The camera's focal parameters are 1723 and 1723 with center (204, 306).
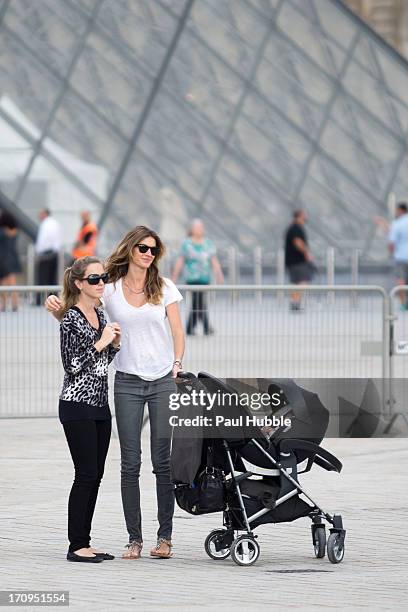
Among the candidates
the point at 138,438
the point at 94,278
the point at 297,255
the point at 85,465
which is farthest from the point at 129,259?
the point at 297,255

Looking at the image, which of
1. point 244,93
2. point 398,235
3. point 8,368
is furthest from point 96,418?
point 244,93

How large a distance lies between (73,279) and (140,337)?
376 mm

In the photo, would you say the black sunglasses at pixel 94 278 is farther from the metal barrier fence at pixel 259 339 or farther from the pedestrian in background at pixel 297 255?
the pedestrian in background at pixel 297 255

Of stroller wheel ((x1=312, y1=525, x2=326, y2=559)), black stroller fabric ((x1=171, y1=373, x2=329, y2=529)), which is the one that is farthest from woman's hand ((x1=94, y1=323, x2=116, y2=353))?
stroller wheel ((x1=312, y1=525, x2=326, y2=559))

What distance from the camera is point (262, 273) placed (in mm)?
27406

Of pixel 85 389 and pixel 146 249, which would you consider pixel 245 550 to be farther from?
pixel 146 249

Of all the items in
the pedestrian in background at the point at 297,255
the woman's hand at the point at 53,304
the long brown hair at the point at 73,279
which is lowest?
the woman's hand at the point at 53,304

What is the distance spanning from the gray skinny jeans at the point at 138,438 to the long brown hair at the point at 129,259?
0.38m

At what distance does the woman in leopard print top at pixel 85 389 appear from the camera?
7184 mm

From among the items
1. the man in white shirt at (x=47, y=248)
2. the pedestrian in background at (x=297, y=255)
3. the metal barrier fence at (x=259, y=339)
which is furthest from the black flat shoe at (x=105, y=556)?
the man in white shirt at (x=47, y=248)

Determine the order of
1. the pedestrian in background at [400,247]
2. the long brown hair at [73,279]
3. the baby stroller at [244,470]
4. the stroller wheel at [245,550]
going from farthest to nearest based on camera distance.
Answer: the pedestrian in background at [400,247], the long brown hair at [73,279], the baby stroller at [244,470], the stroller wheel at [245,550]

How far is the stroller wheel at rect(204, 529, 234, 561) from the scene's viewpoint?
7.09 m

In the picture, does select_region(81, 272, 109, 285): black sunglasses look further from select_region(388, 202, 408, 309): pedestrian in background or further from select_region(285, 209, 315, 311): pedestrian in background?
select_region(285, 209, 315, 311): pedestrian in background

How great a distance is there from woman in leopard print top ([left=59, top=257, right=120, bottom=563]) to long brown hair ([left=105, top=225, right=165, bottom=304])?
0.45 ft
